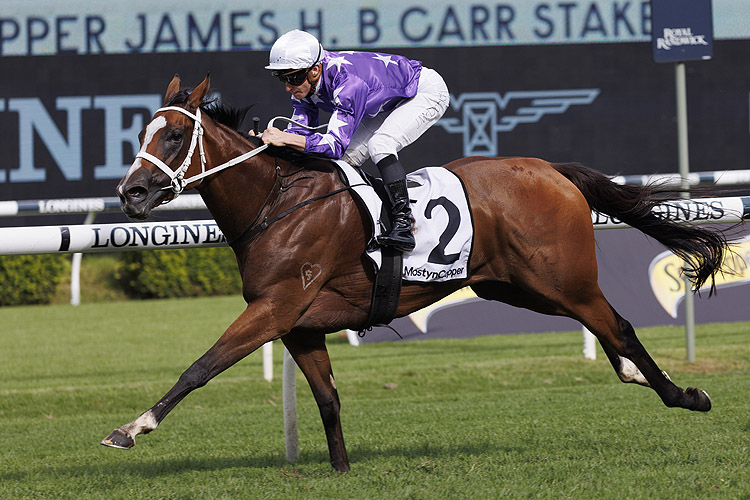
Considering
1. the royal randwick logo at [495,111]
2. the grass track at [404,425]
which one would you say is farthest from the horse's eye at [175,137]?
the royal randwick logo at [495,111]

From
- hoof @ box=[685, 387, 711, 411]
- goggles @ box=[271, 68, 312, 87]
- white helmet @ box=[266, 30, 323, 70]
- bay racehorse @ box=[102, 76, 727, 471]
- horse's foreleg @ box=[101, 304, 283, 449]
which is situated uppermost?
white helmet @ box=[266, 30, 323, 70]

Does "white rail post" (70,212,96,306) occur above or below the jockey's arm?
below

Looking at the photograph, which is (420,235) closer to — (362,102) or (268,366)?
(362,102)

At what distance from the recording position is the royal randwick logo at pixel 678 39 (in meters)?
6.80

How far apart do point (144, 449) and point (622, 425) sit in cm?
221

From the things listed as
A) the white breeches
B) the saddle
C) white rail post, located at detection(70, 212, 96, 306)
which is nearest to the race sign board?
the white breeches

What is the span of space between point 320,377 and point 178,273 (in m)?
8.66

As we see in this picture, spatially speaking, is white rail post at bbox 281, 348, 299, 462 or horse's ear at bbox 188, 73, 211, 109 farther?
white rail post at bbox 281, 348, 299, 462

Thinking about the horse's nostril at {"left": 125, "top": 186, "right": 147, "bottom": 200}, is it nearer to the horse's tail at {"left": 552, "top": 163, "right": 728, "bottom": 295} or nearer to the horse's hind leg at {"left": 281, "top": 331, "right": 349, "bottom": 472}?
the horse's hind leg at {"left": 281, "top": 331, "right": 349, "bottom": 472}

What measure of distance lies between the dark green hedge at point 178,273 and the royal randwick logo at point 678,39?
6.66 meters

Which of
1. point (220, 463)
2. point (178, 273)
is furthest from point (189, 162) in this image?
point (178, 273)

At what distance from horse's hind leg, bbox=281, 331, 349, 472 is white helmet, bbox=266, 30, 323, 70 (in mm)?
1039

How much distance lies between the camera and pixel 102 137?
→ 10.9m

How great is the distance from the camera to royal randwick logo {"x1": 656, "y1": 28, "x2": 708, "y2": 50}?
22.3 feet
